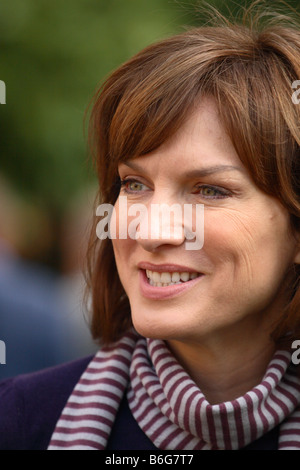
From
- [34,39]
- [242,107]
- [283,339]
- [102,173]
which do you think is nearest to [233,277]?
[283,339]

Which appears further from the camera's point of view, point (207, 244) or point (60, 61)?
point (60, 61)

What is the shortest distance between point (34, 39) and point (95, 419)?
140 inches

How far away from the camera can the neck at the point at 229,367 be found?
234 cm

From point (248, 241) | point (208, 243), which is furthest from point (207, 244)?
point (248, 241)

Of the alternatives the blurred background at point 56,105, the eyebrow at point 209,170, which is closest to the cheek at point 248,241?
the eyebrow at point 209,170

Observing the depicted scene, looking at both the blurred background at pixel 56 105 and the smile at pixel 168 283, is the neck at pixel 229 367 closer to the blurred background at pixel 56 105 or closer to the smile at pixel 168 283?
the smile at pixel 168 283

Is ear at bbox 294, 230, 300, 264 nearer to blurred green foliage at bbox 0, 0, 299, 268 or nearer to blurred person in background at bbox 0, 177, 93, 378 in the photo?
blurred person in background at bbox 0, 177, 93, 378

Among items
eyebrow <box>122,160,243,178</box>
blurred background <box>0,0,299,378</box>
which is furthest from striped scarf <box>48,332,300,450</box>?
blurred background <box>0,0,299,378</box>

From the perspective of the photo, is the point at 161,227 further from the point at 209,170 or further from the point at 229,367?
the point at 229,367

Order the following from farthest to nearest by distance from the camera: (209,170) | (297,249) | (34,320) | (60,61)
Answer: (60,61), (34,320), (297,249), (209,170)

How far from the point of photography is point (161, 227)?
2.11 metres

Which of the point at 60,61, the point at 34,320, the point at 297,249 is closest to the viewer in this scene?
the point at 297,249

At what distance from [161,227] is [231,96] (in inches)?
17.4
